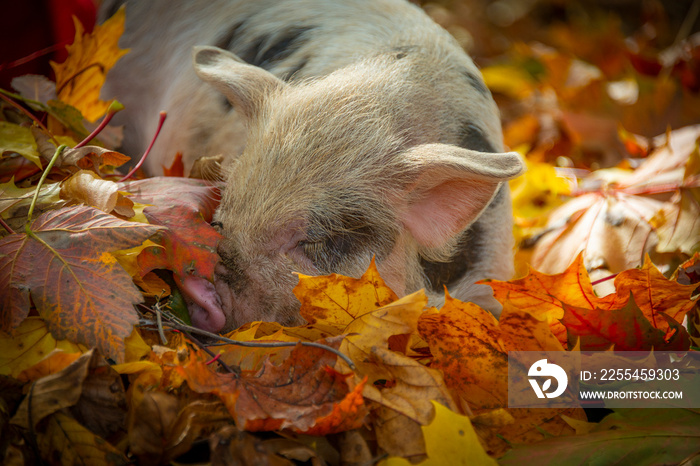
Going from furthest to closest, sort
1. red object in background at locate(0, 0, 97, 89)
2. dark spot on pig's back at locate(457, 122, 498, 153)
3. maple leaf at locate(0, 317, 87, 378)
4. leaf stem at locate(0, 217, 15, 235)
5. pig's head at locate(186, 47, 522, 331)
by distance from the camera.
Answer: red object in background at locate(0, 0, 97, 89)
dark spot on pig's back at locate(457, 122, 498, 153)
pig's head at locate(186, 47, 522, 331)
leaf stem at locate(0, 217, 15, 235)
maple leaf at locate(0, 317, 87, 378)

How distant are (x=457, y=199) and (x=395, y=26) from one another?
855mm

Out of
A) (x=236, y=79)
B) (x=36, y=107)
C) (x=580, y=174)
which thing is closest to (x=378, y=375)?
(x=236, y=79)

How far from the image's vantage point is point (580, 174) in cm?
276

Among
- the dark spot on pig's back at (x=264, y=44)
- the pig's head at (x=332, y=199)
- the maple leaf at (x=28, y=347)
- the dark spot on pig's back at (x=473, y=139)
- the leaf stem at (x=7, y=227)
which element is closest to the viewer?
the maple leaf at (x=28, y=347)

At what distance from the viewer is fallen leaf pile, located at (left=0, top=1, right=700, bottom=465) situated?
104 centimetres

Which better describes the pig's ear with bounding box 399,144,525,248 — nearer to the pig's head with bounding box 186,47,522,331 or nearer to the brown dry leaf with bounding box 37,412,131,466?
the pig's head with bounding box 186,47,522,331

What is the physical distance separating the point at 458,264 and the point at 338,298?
2.21ft

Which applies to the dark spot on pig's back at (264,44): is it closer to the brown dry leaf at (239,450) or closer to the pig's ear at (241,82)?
the pig's ear at (241,82)

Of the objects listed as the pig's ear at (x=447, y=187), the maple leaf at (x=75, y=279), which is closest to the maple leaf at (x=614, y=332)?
the pig's ear at (x=447, y=187)

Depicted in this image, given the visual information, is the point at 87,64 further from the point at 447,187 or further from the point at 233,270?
the point at 447,187

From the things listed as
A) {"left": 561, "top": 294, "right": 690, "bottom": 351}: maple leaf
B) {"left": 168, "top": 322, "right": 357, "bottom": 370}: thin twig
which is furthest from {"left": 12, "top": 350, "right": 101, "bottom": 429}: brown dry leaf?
{"left": 561, "top": 294, "right": 690, "bottom": 351}: maple leaf

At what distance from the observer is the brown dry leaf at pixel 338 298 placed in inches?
51.8

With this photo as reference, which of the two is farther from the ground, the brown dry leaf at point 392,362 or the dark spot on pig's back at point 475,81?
the dark spot on pig's back at point 475,81

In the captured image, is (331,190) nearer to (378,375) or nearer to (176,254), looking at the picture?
(176,254)
